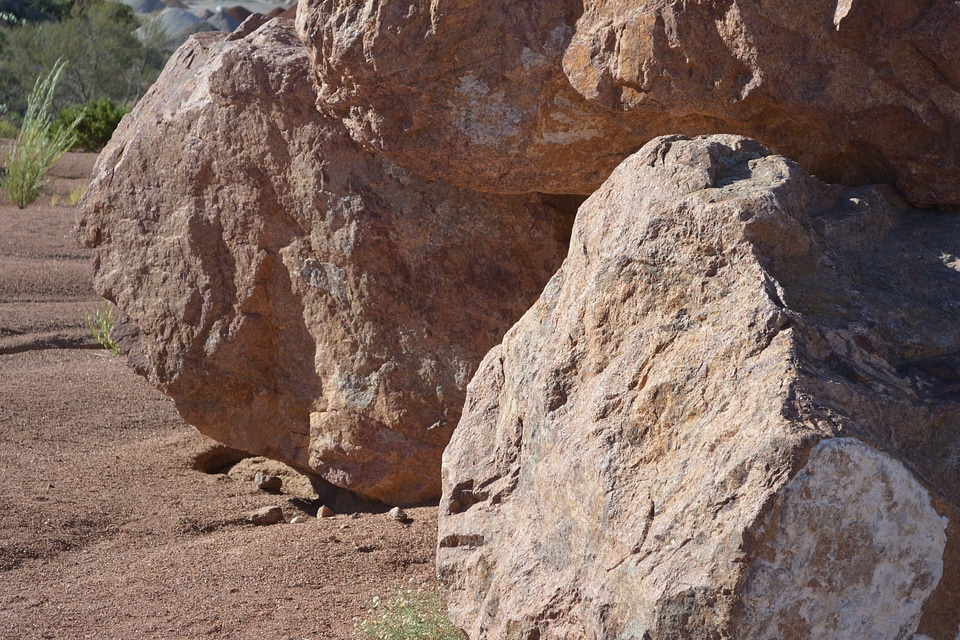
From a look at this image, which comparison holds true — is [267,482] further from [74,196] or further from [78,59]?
[78,59]

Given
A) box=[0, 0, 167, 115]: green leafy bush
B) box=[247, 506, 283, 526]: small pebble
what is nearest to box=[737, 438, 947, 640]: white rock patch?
box=[247, 506, 283, 526]: small pebble

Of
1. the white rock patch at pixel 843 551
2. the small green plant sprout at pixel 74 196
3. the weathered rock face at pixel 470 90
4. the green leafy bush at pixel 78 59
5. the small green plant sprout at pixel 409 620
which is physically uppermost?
the green leafy bush at pixel 78 59

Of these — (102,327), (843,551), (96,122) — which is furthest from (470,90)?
(96,122)

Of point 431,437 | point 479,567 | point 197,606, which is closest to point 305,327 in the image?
point 431,437

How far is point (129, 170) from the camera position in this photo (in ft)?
11.7

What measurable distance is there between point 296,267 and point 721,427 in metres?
2.07

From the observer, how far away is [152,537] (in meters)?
3.25

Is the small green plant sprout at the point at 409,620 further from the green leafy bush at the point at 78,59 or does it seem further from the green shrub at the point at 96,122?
the green leafy bush at the point at 78,59

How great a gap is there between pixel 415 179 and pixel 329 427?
928mm

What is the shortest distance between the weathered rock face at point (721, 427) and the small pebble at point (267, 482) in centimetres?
183

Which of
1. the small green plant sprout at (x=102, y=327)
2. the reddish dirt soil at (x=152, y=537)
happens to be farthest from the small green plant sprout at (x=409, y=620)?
the small green plant sprout at (x=102, y=327)

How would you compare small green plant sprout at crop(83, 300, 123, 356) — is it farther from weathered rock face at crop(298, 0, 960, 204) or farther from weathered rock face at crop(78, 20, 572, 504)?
weathered rock face at crop(298, 0, 960, 204)

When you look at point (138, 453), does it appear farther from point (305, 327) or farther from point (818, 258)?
point (818, 258)

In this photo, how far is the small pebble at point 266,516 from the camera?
3.49 m
